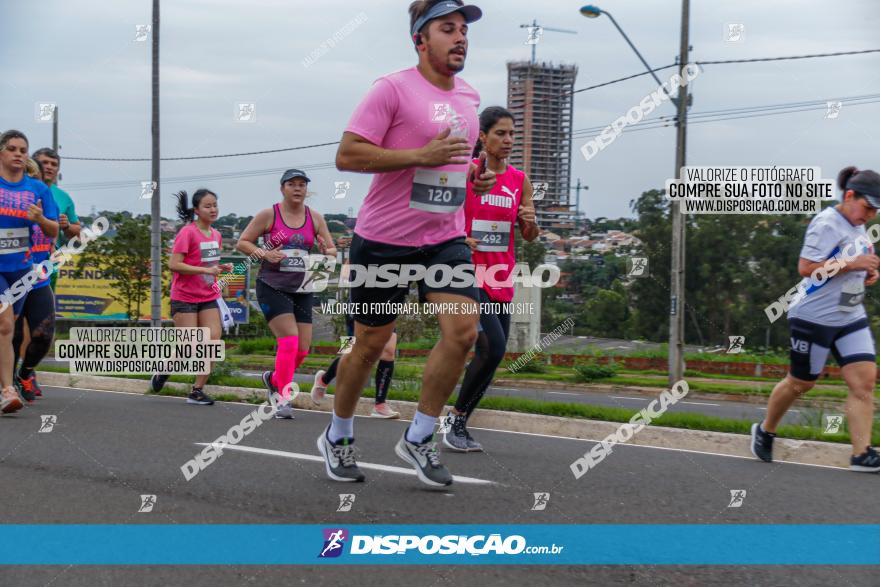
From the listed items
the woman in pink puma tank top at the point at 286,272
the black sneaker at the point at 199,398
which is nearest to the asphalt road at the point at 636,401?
the black sneaker at the point at 199,398

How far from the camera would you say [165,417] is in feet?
26.9

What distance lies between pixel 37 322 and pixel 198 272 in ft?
5.63

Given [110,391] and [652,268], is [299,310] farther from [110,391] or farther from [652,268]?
[652,268]

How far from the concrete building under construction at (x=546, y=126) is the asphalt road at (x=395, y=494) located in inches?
829

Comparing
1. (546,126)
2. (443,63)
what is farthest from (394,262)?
(546,126)

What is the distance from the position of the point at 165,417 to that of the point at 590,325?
47386 millimetres

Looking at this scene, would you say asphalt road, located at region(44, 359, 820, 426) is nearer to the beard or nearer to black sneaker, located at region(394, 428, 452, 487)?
black sneaker, located at region(394, 428, 452, 487)

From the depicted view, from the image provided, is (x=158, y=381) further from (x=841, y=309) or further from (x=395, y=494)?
(x=841, y=309)

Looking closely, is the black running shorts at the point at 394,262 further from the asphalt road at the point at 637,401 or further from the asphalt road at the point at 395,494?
the asphalt road at the point at 637,401

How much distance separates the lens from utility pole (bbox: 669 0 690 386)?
1997cm

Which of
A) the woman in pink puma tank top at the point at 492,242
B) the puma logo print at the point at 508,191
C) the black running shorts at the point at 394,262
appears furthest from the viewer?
the puma logo print at the point at 508,191

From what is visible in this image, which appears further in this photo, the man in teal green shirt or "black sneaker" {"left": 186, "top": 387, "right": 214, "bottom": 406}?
"black sneaker" {"left": 186, "top": 387, "right": 214, "bottom": 406}

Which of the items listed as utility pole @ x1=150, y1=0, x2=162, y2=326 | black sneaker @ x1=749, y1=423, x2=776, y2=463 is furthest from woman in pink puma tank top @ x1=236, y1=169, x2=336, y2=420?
utility pole @ x1=150, y1=0, x2=162, y2=326

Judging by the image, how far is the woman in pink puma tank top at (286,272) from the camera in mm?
9047
